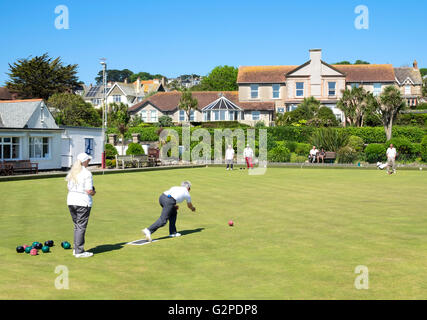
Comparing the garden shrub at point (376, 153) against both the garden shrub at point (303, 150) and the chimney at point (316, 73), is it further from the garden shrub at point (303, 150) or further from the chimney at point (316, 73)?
the chimney at point (316, 73)

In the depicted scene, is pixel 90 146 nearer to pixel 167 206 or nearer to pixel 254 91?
pixel 167 206

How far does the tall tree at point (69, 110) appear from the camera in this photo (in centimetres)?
5938

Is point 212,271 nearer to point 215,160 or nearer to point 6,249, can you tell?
point 6,249

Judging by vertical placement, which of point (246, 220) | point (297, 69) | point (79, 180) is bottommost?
point (246, 220)

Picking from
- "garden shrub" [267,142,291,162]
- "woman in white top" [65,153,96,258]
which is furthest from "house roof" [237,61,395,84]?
"woman in white top" [65,153,96,258]

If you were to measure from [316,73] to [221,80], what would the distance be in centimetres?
4398

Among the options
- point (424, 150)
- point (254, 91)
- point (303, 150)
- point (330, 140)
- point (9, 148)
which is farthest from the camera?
point (254, 91)

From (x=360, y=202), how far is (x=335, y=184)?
21.7ft

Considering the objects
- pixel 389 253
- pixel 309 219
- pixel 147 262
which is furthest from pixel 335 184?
pixel 147 262

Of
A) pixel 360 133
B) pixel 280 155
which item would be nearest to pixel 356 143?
pixel 360 133

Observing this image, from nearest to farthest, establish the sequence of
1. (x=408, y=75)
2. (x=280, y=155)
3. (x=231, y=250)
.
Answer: (x=231, y=250)
(x=280, y=155)
(x=408, y=75)

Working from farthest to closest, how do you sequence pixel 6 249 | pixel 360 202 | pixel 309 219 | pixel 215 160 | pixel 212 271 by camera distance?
pixel 215 160, pixel 360 202, pixel 309 219, pixel 6 249, pixel 212 271

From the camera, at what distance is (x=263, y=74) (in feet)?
224
